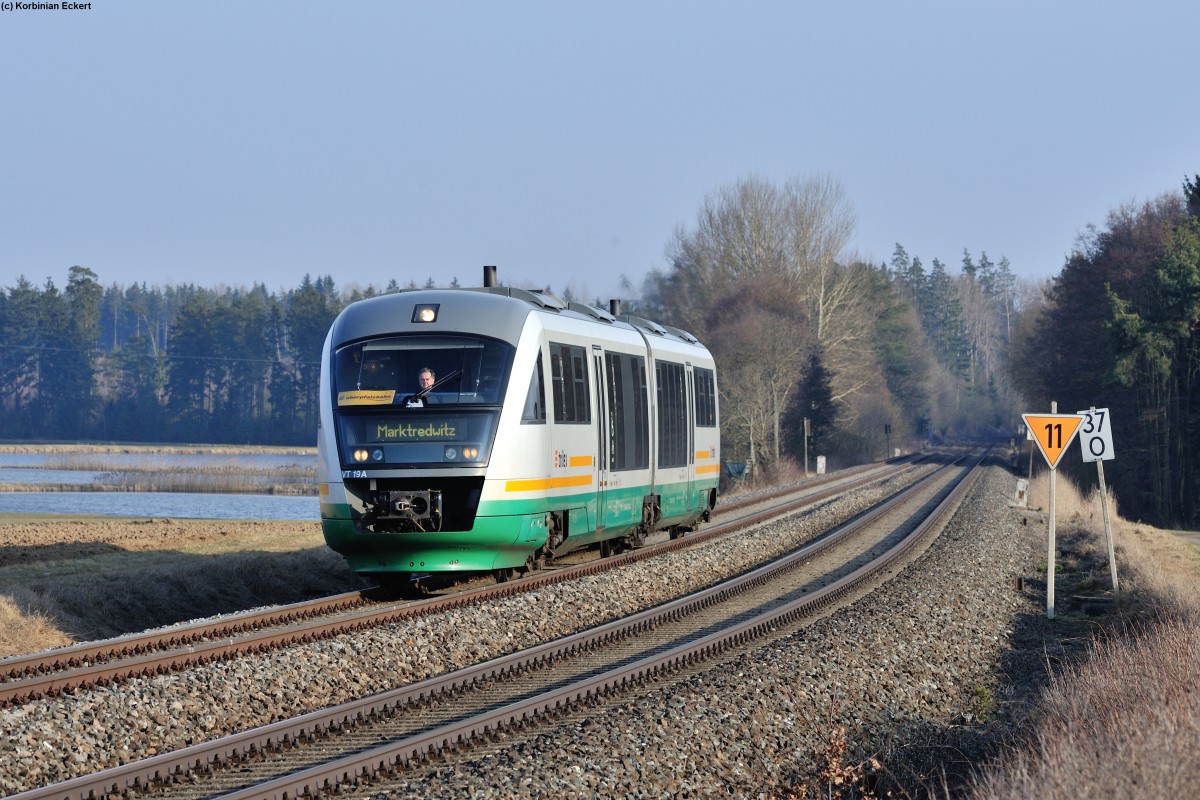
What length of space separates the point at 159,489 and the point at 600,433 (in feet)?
129

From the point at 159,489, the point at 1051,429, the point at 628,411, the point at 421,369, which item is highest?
the point at 421,369

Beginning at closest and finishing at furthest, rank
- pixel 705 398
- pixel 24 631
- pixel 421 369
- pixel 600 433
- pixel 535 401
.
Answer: pixel 24 631 < pixel 421 369 < pixel 535 401 < pixel 600 433 < pixel 705 398

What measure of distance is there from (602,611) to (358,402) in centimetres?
374

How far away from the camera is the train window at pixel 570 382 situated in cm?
1543

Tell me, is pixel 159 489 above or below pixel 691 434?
below

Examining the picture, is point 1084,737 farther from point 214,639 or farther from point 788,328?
point 788,328

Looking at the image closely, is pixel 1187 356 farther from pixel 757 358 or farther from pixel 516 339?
pixel 516 339

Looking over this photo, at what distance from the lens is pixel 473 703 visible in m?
9.90

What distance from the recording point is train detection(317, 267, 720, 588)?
45.5 ft

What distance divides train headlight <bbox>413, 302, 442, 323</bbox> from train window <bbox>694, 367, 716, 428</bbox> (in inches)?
336

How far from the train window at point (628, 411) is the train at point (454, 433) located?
105 cm

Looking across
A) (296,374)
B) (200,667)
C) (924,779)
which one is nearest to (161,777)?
(200,667)

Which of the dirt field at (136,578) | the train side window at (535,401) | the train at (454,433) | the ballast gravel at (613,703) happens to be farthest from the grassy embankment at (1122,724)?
the dirt field at (136,578)

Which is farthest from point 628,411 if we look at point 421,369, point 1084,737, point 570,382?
point 1084,737
